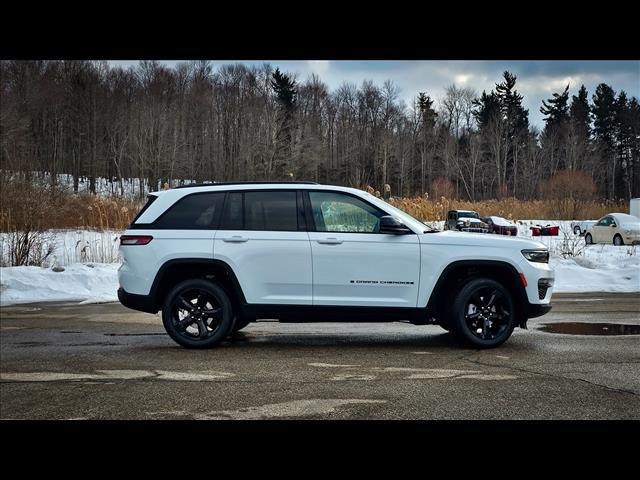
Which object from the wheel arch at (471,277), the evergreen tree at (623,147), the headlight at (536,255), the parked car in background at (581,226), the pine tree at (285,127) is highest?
the pine tree at (285,127)

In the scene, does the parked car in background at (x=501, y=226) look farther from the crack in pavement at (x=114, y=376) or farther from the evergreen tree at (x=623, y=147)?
the crack in pavement at (x=114, y=376)

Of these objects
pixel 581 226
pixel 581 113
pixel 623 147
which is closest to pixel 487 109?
pixel 581 113

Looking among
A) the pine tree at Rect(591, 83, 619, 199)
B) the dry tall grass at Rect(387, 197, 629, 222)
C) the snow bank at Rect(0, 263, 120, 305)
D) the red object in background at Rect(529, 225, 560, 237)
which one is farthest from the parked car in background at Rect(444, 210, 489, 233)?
the snow bank at Rect(0, 263, 120, 305)

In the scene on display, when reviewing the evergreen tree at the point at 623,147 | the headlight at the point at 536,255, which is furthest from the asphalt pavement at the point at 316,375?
the evergreen tree at the point at 623,147

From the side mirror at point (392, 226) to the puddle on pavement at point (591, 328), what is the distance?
301 cm

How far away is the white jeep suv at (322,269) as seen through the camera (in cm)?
623

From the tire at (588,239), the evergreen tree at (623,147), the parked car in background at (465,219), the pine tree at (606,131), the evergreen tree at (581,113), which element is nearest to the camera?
the parked car in background at (465,219)

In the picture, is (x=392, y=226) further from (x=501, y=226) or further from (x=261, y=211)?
(x=501, y=226)

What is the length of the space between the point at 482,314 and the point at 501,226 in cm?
1514

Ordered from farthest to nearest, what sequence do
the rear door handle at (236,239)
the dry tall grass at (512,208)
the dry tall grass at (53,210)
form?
the dry tall grass at (512,208)
the dry tall grass at (53,210)
the rear door handle at (236,239)

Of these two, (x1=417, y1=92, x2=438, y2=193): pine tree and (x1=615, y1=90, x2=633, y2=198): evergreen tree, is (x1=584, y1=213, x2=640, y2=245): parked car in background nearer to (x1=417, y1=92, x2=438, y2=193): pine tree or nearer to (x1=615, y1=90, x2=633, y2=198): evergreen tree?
(x1=615, y1=90, x2=633, y2=198): evergreen tree

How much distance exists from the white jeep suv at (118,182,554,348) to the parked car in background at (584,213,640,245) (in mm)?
13771

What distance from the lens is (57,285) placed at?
42.1 feet

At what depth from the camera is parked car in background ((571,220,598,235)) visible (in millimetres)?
18531
